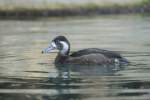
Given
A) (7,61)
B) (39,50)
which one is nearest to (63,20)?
(39,50)

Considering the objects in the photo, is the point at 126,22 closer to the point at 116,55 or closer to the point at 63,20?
the point at 63,20

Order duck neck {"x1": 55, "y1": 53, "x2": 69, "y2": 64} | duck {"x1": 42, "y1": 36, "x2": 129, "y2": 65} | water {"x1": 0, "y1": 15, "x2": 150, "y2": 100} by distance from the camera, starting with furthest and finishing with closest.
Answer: duck neck {"x1": 55, "y1": 53, "x2": 69, "y2": 64} → duck {"x1": 42, "y1": 36, "x2": 129, "y2": 65} → water {"x1": 0, "y1": 15, "x2": 150, "y2": 100}

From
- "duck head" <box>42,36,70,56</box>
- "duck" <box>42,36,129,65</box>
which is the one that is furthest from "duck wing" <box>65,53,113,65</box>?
"duck head" <box>42,36,70,56</box>

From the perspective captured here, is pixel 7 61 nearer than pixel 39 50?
Yes

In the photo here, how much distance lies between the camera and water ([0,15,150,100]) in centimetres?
1286

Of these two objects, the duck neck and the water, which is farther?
the duck neck

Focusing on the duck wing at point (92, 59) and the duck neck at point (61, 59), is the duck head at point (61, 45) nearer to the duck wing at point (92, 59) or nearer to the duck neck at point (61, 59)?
the duck neck at point (61, 59)

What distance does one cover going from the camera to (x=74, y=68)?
16.8 metres

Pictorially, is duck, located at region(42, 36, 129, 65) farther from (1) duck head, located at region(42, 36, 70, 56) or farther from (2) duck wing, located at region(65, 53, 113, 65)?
(1) duck head, located at region(42, 36, 70, 56)

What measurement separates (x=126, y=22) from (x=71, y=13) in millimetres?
6393

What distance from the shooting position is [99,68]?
16656mm

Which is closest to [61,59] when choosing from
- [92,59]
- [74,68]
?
[92,59]

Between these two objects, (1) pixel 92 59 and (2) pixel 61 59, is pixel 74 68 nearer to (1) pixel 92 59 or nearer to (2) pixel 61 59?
(1) pixel 92 59

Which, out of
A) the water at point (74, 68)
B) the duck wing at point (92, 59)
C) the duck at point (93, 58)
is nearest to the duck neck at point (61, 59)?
the duck at point (93, 58)
